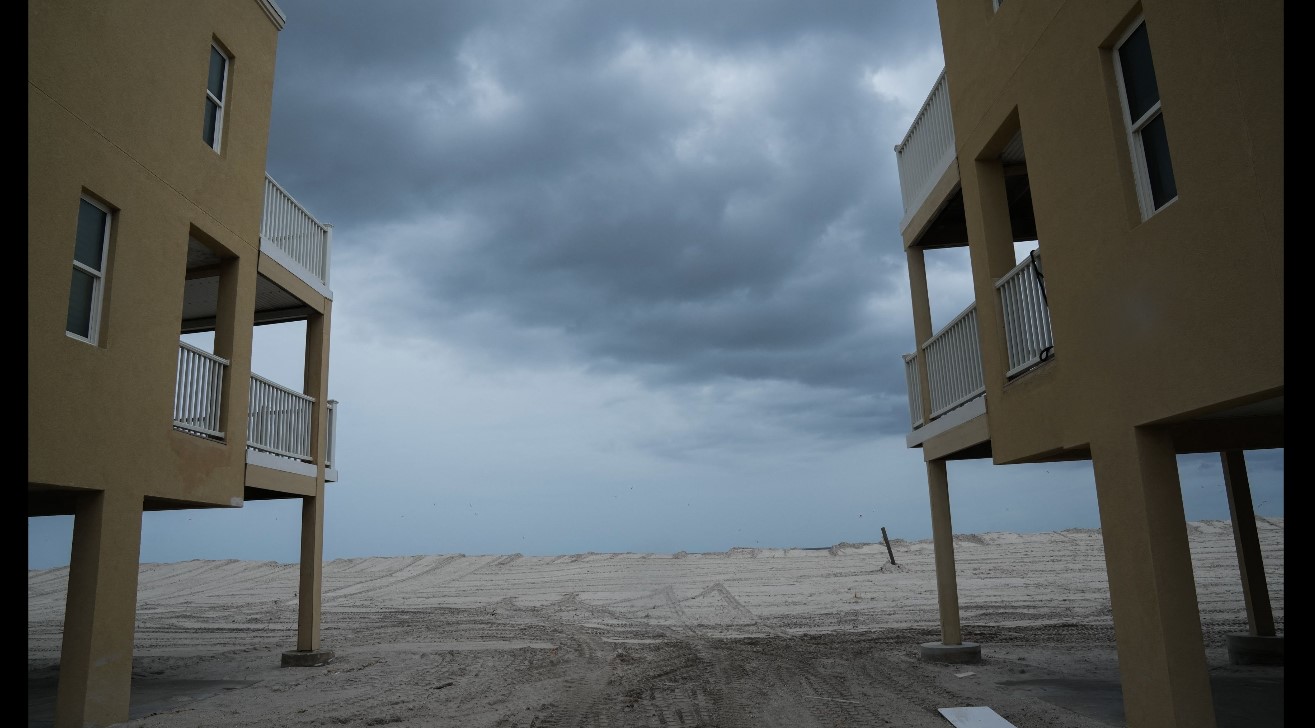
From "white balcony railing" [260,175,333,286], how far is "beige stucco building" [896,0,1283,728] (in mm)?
10945

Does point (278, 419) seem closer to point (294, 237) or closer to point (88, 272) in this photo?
point (294, 237)

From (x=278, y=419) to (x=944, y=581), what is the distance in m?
11.1

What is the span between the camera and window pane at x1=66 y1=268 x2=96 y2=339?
339 inches

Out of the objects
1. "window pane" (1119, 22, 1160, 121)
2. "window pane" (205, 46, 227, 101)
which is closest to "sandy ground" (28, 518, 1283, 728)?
"window pane" (1119, 22, 1160, 121)

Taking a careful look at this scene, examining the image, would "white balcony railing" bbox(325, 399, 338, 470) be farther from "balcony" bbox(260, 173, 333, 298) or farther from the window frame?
the window frame

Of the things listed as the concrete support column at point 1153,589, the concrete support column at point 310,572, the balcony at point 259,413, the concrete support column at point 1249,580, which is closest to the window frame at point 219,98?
the balcony at point 259,413

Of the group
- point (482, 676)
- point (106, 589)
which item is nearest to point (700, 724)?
point (482, 676)

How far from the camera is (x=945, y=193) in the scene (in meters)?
10.9

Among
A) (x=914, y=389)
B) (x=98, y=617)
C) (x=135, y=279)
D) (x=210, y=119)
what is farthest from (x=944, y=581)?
(x=210, y=119)

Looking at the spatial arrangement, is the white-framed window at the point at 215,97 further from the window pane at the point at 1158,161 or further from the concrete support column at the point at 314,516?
the window pane at the point at 1158,161

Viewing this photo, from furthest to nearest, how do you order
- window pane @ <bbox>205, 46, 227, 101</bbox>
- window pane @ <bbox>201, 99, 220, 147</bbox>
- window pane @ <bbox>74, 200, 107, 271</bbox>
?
window pane @ <bbox>205, 46, 227, 101</bbox>
window pane @ <bbox>201, 99, 220, 147</bbox>
window pane @ <bbox>74, 200, 107, 271</bbox>

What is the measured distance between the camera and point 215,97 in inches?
463

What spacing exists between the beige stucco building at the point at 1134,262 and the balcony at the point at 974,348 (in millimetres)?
36
